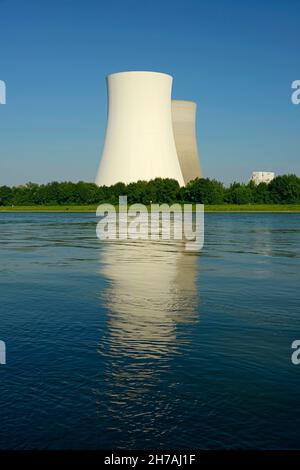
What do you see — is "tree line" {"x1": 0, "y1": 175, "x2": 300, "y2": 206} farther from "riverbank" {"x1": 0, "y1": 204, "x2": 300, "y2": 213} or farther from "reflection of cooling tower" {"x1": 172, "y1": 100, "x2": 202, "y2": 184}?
"reflection of cooling tower" {"x1": 172, "y1": 100, "x2": 202, "y2": 184}

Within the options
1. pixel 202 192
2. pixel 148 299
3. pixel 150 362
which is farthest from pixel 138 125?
pixel 150 362

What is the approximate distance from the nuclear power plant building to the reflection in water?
3260 cm

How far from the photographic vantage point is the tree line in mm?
58562

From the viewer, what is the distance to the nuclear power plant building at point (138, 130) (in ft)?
139

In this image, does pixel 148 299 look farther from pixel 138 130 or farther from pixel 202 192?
pixel 202 192

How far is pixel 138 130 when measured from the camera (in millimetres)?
43500

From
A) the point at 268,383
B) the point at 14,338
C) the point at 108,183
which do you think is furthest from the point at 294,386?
the point at 108,183

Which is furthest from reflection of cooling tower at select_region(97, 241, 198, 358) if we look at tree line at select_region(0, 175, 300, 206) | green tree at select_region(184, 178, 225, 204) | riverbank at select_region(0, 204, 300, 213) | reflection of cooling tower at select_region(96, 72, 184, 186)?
green tree at select_region(184, 178, 225, 204)

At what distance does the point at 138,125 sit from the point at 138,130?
44 centimetres

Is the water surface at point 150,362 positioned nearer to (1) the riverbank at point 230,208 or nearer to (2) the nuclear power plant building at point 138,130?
(2) the nuclear power plant building at point 138,130

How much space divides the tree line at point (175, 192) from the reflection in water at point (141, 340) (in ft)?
153

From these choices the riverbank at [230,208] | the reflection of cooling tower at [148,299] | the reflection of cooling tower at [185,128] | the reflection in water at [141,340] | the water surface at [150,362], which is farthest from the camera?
the reflection of cooling tower at [185,128]

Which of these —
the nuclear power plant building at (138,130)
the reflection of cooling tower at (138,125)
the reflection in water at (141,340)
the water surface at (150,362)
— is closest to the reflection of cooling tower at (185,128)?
the nuclear power plant building at (138,130)
